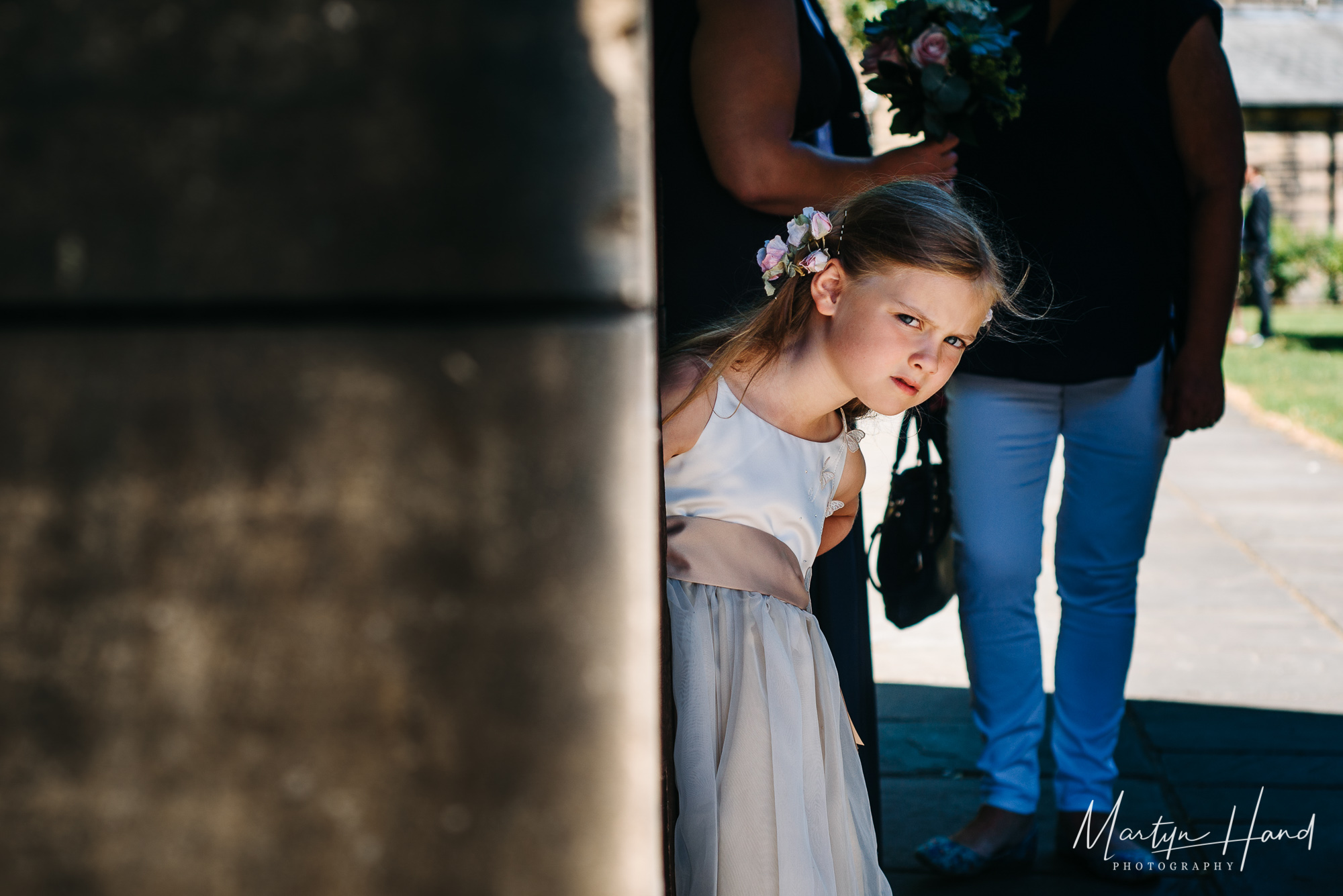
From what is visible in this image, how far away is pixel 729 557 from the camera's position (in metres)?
1.83

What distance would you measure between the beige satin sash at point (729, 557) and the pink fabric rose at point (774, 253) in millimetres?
434

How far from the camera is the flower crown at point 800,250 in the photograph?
1.90m

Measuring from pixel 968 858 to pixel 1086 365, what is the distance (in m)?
1.09

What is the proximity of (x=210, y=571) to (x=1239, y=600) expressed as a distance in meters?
4.67

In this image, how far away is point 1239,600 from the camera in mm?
4633

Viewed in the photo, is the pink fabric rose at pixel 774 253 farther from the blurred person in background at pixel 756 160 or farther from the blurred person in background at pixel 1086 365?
the blurred person in background at pixel 1086 365

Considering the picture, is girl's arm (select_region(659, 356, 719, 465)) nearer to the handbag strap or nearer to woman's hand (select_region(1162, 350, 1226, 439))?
the handbag strap

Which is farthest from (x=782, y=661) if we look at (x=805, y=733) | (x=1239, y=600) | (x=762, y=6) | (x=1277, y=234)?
(x=1277, y=234)

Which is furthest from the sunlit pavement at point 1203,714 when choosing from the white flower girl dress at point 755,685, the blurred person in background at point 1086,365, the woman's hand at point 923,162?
the woman's hand at point 923,162

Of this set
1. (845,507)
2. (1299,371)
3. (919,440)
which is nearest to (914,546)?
(919,440)
